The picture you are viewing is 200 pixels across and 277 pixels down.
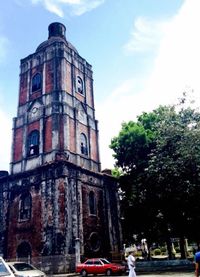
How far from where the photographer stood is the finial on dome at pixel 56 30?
2908cm

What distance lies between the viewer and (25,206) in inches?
880

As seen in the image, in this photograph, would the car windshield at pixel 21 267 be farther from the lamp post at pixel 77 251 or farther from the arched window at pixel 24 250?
the arched window at pixel 24 250

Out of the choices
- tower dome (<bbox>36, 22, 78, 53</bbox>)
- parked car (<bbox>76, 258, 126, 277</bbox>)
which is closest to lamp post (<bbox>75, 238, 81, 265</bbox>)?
parked car (<bbox>76, 258, 126, 277</bbox>)

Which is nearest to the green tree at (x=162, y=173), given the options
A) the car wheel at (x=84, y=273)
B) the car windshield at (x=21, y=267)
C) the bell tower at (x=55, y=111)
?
the bell tower at (x=55, y=111)

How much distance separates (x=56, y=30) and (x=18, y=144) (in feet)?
41.8

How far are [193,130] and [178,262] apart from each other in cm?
934

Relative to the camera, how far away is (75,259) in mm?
18891

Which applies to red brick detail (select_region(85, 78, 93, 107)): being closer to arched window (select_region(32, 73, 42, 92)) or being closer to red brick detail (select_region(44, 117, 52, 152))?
arched window (select_region(32, 73, 42, 92))

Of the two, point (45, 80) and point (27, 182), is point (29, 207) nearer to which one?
point (27, 182)

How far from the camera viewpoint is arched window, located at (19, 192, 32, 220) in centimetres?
2194

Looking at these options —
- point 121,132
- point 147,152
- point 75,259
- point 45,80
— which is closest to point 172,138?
point 147,152

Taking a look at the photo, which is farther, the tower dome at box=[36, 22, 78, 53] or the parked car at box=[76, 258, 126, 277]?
the tower dome at box=[36, 22, 78, 53]

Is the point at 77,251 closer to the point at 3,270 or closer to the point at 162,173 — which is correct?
the point at 162,173

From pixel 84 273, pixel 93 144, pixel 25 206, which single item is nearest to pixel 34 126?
pixel 93 144
